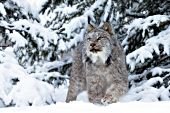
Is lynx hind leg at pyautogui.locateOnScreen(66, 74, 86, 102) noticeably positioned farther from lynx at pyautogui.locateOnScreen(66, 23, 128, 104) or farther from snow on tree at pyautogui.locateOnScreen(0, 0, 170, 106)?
lynx at pyautogui.locateOnScreen(66, 23, 128, 104)

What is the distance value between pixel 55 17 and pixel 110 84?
3673 millimetres

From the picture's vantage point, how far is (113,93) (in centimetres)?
595

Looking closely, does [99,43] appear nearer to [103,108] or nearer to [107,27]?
[107,27]

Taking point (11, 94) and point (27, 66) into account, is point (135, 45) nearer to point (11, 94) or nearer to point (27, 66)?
point (27, 66)

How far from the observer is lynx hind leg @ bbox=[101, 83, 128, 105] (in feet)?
18.9

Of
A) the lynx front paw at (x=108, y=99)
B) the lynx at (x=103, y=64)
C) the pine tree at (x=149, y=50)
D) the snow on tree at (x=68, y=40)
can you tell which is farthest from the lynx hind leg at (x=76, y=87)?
the lynx front paw at (x=108, y=99)

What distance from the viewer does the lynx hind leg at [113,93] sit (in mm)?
5757

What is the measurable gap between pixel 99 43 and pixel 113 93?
23.7 inches

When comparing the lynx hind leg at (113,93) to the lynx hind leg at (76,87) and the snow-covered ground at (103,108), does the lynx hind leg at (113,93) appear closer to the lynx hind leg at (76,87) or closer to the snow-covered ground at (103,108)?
the snow-covered ground at (103,108)

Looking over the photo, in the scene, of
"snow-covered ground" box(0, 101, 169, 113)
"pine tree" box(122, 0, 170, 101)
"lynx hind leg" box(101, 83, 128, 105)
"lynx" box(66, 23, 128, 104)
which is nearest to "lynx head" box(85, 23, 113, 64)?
"lynx" box(66, 23, 128, 104)

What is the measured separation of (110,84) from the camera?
20.3ft

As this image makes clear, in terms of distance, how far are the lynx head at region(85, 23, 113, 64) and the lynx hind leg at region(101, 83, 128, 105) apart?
13.8 inches

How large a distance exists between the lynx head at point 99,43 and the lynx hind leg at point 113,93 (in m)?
0.35

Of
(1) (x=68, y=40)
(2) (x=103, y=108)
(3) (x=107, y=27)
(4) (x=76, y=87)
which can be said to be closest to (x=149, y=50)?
(4) (x=76, y=87)
